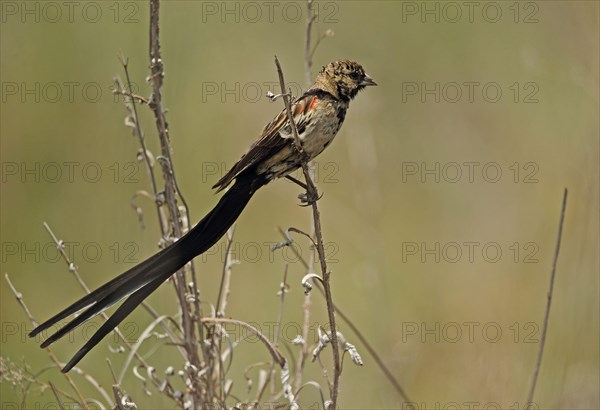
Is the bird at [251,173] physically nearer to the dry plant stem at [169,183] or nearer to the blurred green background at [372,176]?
the dry plant stem at [169,183]

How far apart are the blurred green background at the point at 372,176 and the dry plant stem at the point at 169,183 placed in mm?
799

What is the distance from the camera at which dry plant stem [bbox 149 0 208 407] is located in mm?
3037

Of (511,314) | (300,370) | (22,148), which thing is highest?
(22,148)

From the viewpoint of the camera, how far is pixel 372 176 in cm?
493

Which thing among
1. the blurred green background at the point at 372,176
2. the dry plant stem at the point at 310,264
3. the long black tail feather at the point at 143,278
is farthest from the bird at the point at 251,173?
the blurred green background at the point at 372,176

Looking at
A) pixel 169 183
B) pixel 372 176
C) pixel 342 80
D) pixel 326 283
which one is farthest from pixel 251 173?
pixel 372 176

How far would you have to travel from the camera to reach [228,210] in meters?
3.04

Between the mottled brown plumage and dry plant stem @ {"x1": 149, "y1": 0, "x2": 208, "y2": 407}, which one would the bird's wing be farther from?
dry plant stem @ {"x1": 149, "y1": 0, "x2": 208, "y2": 407}

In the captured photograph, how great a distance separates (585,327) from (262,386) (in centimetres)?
161

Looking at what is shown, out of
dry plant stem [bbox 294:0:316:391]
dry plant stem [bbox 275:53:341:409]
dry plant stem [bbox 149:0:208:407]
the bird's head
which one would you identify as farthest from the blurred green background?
dry plant stem [bbox 275:53:341:409]

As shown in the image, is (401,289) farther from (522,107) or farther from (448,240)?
(522,107)

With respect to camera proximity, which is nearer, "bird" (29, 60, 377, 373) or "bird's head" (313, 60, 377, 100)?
"bird" (29, 60, 377, 373)

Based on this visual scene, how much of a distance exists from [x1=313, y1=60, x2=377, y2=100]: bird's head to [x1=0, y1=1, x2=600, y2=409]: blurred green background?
0.98 metres

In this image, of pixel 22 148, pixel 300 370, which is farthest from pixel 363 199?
pixel 22 148
